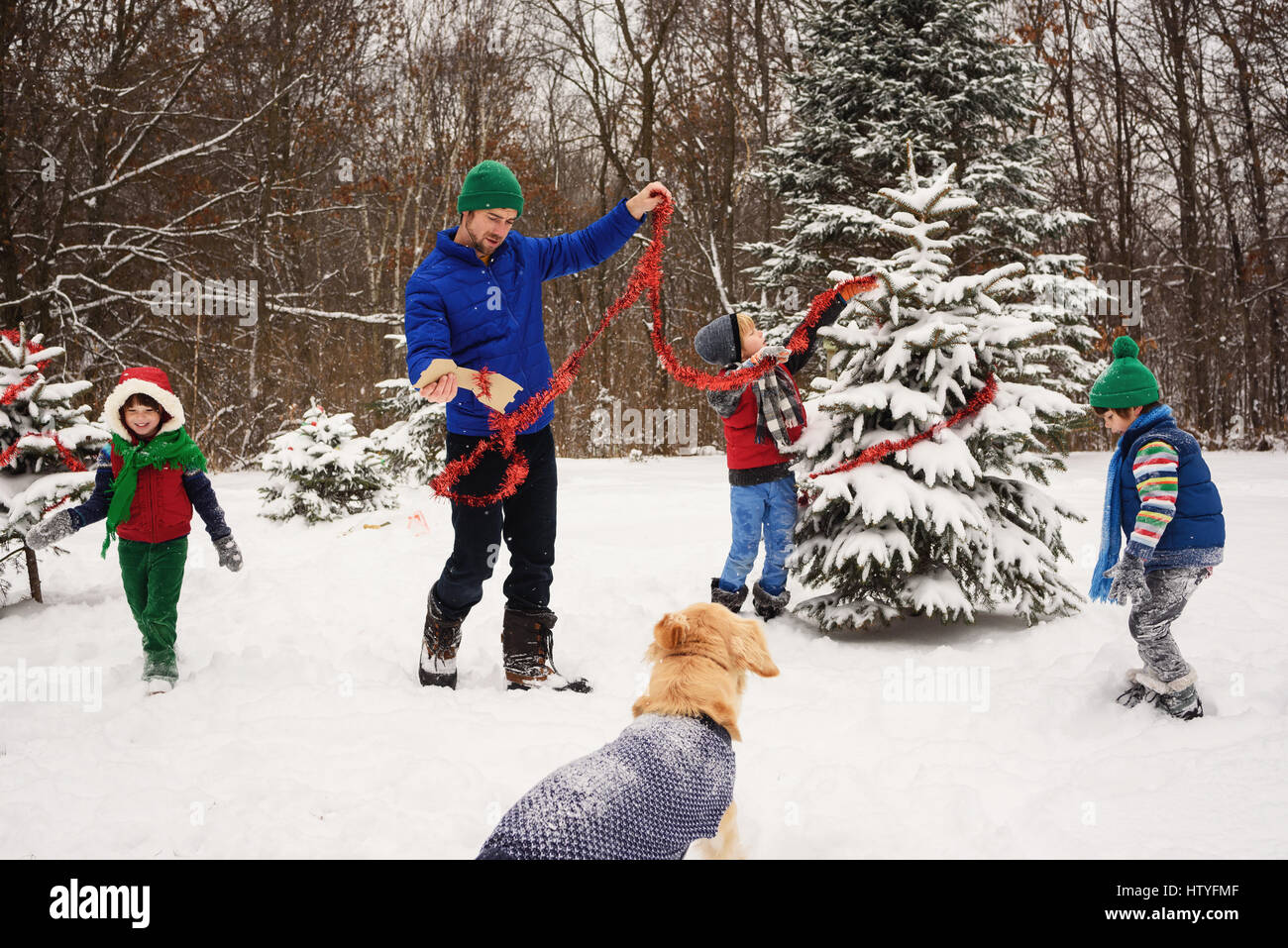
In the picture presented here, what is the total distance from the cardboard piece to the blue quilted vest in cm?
280

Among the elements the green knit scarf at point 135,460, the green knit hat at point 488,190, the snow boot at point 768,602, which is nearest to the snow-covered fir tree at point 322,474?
the green knit scarf at point 135,460

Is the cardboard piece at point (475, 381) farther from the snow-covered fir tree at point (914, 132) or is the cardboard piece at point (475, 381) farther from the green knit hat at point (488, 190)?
the snow-covered fir tree at point (914, 132)

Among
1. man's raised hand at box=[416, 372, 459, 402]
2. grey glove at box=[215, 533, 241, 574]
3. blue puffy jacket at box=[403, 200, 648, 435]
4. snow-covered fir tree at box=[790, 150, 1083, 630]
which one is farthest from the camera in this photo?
snow-covered fir tree at box=[790, 150, 1083, 630]

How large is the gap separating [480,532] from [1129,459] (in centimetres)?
297

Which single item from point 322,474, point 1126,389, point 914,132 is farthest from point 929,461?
point 914,132

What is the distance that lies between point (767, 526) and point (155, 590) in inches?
142

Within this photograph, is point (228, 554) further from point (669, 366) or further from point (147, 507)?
point (669, 366)

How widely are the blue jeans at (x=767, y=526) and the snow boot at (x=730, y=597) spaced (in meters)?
0.10

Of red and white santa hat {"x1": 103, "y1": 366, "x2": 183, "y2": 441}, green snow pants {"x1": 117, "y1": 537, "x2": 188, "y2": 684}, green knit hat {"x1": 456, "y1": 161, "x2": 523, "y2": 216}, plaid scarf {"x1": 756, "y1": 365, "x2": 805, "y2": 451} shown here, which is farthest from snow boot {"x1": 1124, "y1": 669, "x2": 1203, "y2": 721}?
red and white santa hat {"x1": 103, "y1": 366, "x2": 183, "y2": 441}

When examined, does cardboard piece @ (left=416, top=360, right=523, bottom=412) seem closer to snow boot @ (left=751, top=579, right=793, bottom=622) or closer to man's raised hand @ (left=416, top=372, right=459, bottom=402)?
man's raised hand @ (left=416, top=372, right=459, bottom=402)

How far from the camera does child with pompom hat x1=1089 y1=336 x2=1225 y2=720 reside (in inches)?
126

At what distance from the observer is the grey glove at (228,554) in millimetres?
4336

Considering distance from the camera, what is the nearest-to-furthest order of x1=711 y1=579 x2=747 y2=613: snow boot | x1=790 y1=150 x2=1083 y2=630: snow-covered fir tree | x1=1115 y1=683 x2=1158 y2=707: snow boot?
x1=1115 y1=683 x2=1158 y2=707: snow boot, x1=790 y1=150 x2=1083 y2=630: snow-covered fir tree, x1=711 y1=579 x2=747 y2=613: snow boot

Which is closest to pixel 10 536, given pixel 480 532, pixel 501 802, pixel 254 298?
pixel 480 532
